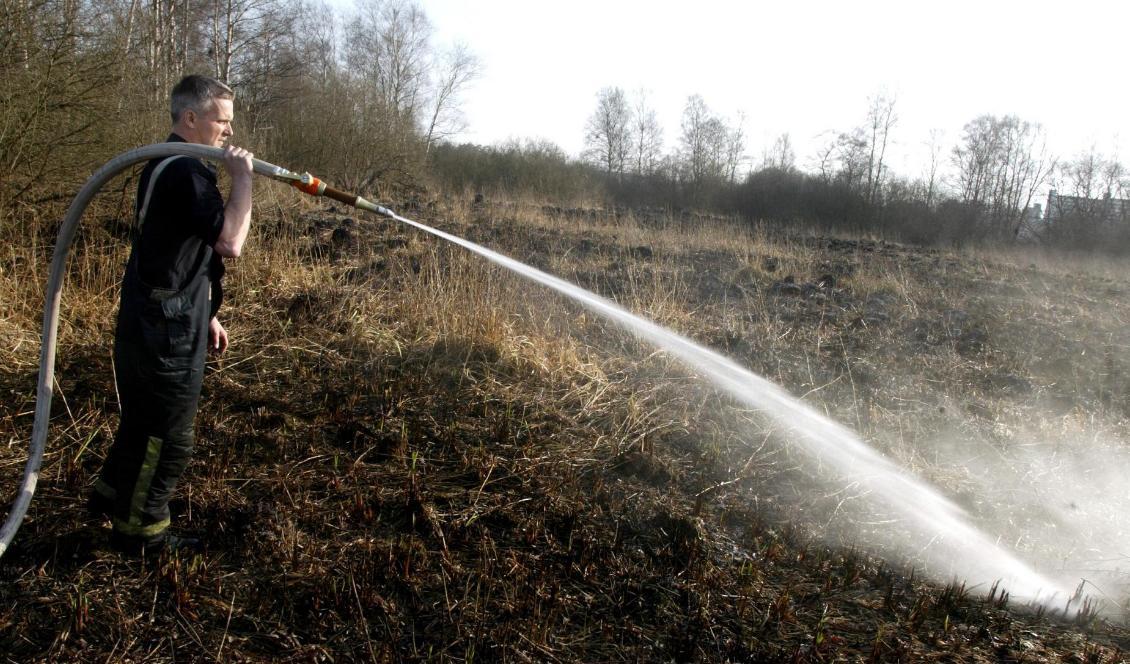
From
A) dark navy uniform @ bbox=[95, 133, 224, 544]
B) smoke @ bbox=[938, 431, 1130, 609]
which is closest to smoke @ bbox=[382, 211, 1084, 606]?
smoke @ bbox=[938, 431, 1130, 609]

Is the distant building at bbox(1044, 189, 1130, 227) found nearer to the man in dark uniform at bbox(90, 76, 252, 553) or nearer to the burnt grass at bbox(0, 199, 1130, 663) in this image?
the burnt grass at bbox(0, 199, 1130, 663)

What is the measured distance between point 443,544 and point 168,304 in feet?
5.06

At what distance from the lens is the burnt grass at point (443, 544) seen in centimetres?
Answer: 252

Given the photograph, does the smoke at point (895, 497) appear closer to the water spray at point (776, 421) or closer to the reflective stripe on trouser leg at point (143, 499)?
the water spray at point (776, 421)

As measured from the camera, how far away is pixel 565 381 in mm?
4926

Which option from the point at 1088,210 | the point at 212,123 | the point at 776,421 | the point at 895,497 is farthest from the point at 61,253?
the point at 1088,210

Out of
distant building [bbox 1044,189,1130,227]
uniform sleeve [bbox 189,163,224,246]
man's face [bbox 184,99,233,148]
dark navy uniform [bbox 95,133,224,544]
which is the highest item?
distant building [bbox 1044,189,1130,227]

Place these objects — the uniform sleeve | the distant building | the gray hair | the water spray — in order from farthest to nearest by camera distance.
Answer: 1. the distant building
2. the water spray
3. the gray hair
4. the uniform sleeve

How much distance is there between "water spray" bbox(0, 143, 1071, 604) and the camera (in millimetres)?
2631

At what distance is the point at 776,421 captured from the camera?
4.67 meters

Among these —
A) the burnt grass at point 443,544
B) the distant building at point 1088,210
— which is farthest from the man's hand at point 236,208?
the distant building at point 1088,210

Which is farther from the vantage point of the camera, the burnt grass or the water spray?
the water spray

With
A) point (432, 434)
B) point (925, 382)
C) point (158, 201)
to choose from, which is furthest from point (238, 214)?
point (925, 382)

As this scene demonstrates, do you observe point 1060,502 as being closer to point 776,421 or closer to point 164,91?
point 776,421
